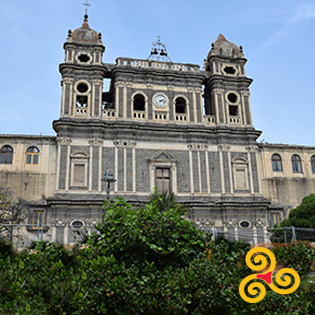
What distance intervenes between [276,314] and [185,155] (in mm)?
19281

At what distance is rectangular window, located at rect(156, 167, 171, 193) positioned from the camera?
25.1 m

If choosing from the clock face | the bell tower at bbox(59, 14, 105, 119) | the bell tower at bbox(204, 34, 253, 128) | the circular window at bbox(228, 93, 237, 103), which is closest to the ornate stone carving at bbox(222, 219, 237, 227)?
the bell tower at bbox(204, 34, 253, 128)

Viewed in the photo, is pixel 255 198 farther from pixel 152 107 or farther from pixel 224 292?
pixel 224 292

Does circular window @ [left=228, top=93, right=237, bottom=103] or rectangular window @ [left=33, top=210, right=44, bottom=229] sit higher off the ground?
circular window @ [left=228, top=93, right=237, bottom=103]

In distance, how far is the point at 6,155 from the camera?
81.6ft

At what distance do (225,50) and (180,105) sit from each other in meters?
6.31

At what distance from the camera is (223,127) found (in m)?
27.0

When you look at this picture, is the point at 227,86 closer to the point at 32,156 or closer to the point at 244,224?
the point at 244,224

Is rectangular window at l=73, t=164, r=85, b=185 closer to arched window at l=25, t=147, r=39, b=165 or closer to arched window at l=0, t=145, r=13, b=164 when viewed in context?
arched window at l=25, t=147, r=39, b=165

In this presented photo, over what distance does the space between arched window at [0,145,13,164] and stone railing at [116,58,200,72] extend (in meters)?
9.90

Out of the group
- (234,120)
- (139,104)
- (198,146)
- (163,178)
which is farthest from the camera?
(139,104)

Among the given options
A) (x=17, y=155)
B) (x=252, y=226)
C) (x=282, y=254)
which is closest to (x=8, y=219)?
(x=17, y=155)

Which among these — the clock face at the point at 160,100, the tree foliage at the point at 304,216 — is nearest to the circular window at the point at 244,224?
the tree foliage at the point at 304,216

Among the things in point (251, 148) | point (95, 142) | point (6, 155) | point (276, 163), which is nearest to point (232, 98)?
point (251, 148)
